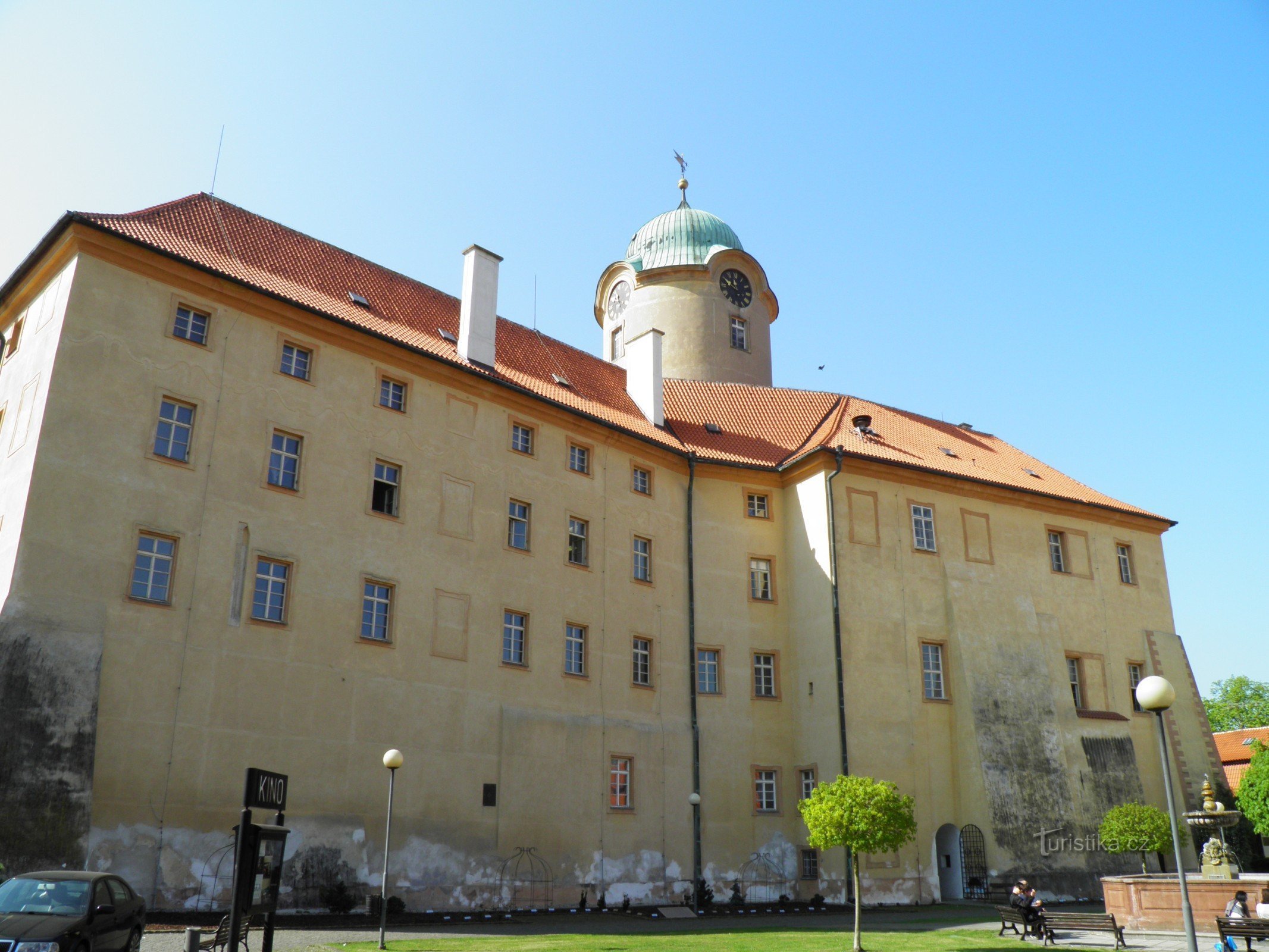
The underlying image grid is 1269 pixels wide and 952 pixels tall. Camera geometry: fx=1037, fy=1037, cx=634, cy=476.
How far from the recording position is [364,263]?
29281 mm

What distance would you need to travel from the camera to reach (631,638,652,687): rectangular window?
28984mm

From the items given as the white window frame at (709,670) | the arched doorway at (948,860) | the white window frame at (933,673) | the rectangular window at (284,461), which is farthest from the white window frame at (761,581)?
the rectangular window at (284,461)

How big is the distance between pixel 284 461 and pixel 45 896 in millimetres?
12030

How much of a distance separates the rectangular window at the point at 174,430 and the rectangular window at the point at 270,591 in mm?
2769

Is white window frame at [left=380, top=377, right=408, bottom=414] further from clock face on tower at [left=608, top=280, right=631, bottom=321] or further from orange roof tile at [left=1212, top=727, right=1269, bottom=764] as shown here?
orange roof tile at [left=1212, top=727, right=1269, bottom=764]

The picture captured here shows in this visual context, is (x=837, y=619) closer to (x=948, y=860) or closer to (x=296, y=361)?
(x=948, y=860)

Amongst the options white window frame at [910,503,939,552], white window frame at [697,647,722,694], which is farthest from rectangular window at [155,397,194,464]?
white window frame at [910,503,939,552]

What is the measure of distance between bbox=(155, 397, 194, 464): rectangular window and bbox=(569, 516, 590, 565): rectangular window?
10.4 metres

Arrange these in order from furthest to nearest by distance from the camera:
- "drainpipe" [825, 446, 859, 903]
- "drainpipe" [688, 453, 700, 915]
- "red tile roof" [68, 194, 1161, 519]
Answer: "drainpipe" [825, 446, 859, 903]
"drainpipe" [688, 453, 700, 915]
"red tile roof" [68, 194, 1161, 519]

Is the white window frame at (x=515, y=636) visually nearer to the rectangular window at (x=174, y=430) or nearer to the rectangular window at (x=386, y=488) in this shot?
the rectangular window at (x=386, y=488)

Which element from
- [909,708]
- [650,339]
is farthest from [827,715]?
[650,339]

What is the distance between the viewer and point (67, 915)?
1229cm

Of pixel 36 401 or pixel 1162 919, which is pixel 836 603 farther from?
pixel 36 401

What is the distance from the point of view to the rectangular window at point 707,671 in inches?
1195
